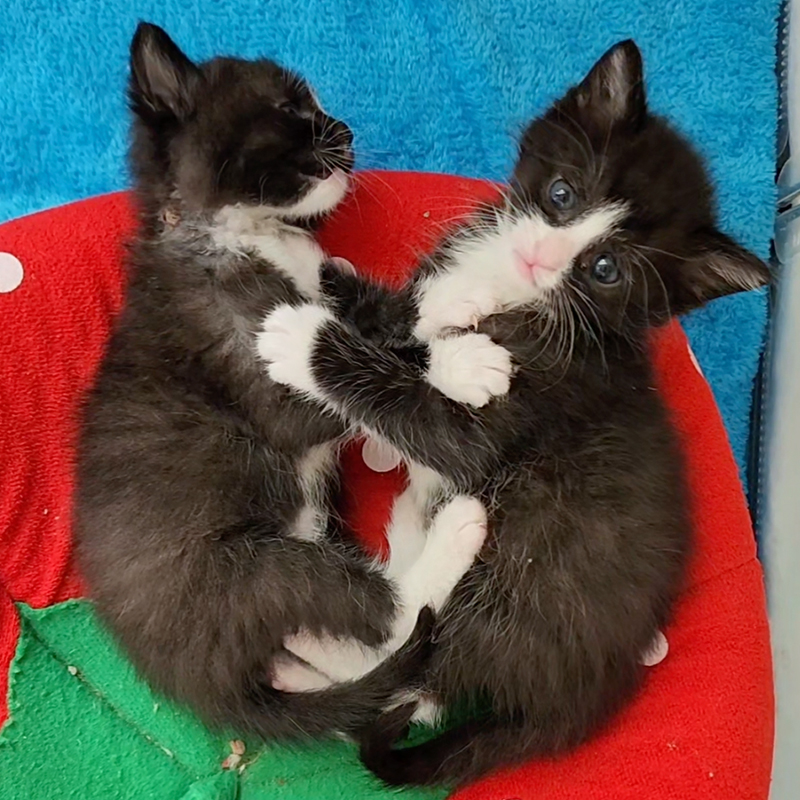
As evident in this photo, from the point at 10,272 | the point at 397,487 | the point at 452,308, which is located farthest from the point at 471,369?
the point at 10,272

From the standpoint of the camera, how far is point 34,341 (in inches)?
69.7

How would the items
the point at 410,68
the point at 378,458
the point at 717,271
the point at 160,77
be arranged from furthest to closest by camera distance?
the point at 410,68 < the point at 378,458 < the point at 160,77 < the point at 717,271

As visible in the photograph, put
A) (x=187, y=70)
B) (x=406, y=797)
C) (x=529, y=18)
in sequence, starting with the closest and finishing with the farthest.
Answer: (x=187, y=70)
(x=406, y=797)
(x=529, y=18)

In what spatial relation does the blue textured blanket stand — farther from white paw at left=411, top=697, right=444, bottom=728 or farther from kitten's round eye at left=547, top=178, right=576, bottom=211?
white paw at left=411, top=697, right=444, bottom=728

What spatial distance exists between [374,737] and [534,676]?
270 mm

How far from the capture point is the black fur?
61.1 inches

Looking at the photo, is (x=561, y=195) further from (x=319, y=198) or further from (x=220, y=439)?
(x=220, y=439)

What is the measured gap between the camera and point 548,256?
1514 mm

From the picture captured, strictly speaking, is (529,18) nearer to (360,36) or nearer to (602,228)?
(360,36)

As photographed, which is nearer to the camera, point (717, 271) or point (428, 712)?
point (717, 271)

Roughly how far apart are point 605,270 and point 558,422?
0.26 m

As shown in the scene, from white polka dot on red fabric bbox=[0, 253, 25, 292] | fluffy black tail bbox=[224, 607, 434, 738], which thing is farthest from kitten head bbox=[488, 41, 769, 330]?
white polka dot on red fabric bbox=[0, 253, 25, 292]

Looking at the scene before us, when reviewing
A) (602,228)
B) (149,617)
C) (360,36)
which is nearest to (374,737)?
(149,617)

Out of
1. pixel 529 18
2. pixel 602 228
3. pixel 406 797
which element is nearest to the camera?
pixel 602 228
